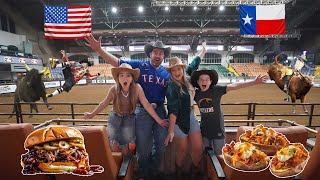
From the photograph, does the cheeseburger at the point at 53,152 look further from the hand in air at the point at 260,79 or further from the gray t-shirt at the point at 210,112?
the hand in air at the point at 260,79

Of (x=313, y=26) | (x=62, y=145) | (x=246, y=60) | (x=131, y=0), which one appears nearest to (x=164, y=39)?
(x=131, y=0)

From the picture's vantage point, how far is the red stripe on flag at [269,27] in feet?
19.6

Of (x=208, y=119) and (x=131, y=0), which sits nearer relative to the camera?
(x=208, y=119)

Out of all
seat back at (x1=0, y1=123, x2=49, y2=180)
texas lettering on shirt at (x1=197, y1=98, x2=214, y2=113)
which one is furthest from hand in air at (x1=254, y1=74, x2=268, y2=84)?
seat back at (x1=0, y1=123, x2=49, y2=180)

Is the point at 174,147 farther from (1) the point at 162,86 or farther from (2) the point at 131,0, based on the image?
(2) the point at 131,0

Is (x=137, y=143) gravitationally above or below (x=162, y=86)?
below

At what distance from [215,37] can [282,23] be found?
938 inches

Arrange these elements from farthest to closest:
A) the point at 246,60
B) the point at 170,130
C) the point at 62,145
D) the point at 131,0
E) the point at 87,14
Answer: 1. the point at 246,60
2. the point at 131,0
3. the point at 87,14
4. the point at 170,130
5. the point at 62,145

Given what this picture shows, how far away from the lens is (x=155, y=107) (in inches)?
104

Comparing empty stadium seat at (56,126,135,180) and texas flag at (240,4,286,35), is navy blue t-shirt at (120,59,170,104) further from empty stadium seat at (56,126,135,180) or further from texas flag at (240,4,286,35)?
texas flag at (240,4,286,35)

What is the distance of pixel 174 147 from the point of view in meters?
2.71

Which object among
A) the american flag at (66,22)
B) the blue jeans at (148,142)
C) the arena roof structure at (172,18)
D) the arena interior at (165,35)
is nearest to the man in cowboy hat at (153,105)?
the blue jeans at (148,142)

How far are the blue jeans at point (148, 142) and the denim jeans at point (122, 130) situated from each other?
129 mm

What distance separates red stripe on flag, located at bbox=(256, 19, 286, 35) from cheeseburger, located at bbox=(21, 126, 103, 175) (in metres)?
6.46
